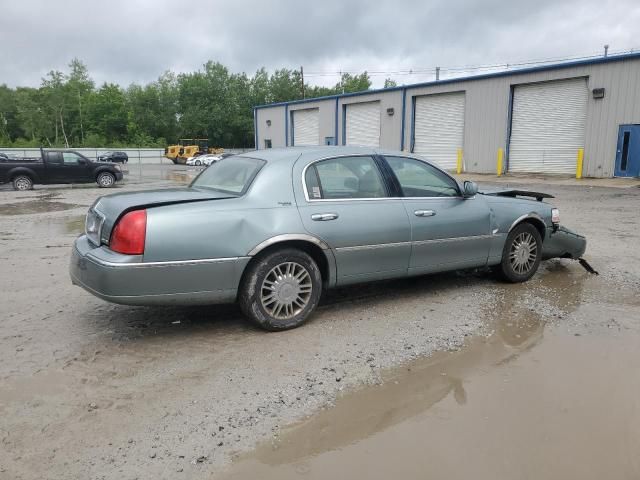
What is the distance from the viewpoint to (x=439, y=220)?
5262mm

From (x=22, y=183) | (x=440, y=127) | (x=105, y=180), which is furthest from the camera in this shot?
(x=440, y=127)

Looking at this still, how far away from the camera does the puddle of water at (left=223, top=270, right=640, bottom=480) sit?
2699mm

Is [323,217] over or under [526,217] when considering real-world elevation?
over

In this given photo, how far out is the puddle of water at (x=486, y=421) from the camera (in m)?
2.70

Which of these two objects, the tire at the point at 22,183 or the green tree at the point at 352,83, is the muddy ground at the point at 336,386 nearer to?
the tire at the point at 22,183

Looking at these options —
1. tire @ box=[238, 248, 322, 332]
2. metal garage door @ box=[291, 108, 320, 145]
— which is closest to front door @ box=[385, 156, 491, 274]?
tire @ box=[238, 248, 322, 332]

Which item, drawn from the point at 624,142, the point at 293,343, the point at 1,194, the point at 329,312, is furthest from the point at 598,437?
the point at 624,142

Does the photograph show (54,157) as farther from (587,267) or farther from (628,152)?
(628,152)

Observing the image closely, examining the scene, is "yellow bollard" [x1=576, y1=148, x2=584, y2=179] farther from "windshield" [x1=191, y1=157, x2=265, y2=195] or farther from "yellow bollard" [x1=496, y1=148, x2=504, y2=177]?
"windshield" [x1=191, y1=157, x2=265, y2=195]

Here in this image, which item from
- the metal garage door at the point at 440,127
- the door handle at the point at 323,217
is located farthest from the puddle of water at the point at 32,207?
the metal garage door at the point at 440,127

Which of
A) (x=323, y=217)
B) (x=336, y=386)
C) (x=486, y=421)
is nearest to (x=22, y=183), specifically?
(x=323, y=217)

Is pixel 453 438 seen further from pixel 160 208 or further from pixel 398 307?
pixel 160 208

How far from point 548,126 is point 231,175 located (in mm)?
24489

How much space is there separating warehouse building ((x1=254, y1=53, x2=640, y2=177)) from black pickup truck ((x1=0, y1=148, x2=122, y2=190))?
1853 cm
